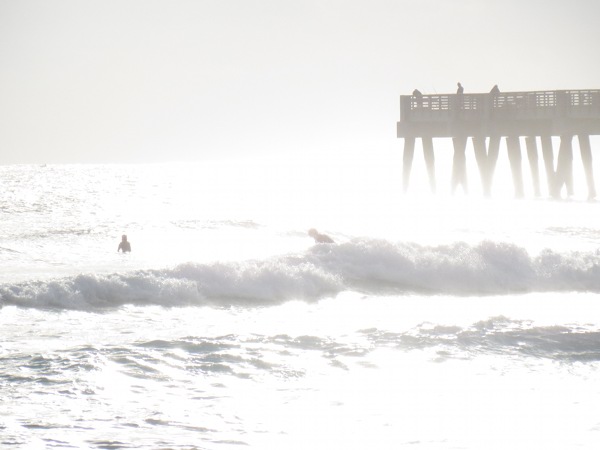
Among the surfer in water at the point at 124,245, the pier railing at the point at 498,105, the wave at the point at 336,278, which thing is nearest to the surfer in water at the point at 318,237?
the wave at the point at 336,278

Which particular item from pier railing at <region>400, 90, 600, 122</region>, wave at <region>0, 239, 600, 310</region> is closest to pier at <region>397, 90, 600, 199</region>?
pier railing at <region>400, 90, 600, 122</region>

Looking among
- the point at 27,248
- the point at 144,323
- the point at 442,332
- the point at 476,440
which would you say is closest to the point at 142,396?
the point at 476,440

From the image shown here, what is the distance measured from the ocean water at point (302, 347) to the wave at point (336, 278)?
0.12ft

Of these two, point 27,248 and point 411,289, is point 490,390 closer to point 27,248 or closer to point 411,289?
point 411,289

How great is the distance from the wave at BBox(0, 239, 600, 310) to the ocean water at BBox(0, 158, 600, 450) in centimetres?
4

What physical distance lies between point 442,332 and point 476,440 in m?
4.51

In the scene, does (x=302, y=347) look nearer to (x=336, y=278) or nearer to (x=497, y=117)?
(x=336, y=278)

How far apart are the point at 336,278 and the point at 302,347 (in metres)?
6.32

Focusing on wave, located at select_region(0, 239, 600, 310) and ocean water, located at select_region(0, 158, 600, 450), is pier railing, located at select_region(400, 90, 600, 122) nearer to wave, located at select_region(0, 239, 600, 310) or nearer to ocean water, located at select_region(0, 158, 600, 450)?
ocean water, located at select_region(0, 158, 600, 450)

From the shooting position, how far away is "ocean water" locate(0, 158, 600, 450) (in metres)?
8.25

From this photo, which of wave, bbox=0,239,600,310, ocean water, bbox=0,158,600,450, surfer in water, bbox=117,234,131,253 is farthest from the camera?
surfer in water, bbox=117,234,131,253

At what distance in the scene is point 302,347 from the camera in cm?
1143

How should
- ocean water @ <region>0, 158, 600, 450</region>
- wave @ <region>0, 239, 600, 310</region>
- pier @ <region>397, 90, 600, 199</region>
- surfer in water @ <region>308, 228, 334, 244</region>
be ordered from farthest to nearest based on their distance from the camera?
1. pier @ <region>397, 90, 600, 199</region>
2. surfer in water @ <region>308, 228, 334, 244</region>
3. wave @ <region>0, 239, 600, 310</region>
4. ocean water @ <region>0, 158, 600, 450</region>

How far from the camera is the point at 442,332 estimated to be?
1255 centimetres
